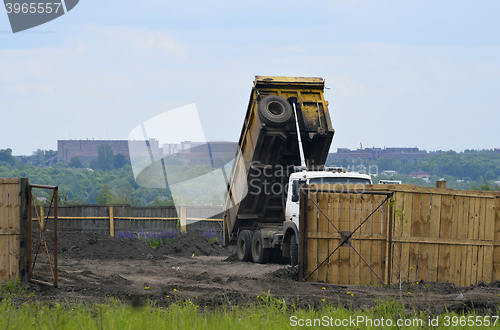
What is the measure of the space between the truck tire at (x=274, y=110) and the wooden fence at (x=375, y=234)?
12.2ft

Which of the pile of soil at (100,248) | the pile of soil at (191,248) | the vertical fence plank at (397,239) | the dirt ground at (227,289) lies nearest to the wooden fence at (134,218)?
the pile of soil at (191,248)

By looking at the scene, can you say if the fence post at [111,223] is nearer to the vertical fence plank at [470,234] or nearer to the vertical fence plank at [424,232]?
the vertical fence plank at [424,232]

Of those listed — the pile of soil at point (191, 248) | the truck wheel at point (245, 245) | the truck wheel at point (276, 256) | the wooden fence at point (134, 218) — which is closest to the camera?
the truck wheel at point (276, 256)

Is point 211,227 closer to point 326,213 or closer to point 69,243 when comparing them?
point 69,243

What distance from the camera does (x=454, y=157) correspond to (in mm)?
55156

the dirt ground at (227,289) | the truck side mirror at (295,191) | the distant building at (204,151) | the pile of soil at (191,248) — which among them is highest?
the distant building at (204,151)

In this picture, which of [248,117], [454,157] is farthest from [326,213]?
[454,157]

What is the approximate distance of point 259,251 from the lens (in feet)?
54.0

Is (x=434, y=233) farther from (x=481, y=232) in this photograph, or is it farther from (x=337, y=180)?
(x=337, y=180)

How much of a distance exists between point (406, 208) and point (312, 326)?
5.42m

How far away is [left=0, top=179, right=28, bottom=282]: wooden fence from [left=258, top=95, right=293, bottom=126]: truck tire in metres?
6.53

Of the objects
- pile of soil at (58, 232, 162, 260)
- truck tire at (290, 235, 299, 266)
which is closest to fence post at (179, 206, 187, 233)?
pile of soil at (58, 232, 162, 260)

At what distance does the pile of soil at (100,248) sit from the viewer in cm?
1900

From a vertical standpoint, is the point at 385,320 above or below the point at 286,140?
below
